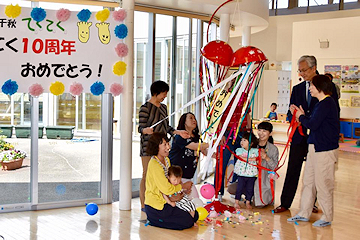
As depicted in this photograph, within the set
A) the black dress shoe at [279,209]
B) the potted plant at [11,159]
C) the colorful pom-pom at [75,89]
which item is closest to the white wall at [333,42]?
the black dress shoe at [279,209]

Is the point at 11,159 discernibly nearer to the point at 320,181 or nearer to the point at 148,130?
the point at 148,130

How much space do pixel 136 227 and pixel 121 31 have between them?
1.98m

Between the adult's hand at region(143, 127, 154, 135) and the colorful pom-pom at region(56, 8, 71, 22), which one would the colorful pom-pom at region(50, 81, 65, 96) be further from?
the adult's hand at region(143, 127, 154, 135)

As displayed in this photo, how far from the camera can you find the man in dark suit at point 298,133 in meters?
4.76

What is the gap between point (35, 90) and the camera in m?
4.64

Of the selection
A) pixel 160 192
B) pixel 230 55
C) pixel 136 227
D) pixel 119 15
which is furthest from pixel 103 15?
pixel 136 227

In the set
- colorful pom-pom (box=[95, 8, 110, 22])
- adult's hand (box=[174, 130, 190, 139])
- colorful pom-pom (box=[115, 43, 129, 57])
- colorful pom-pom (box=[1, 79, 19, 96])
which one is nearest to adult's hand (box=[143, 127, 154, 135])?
adult's hand (box=[174, 130, 190, 139])

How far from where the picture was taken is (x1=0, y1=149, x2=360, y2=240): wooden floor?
4.18m

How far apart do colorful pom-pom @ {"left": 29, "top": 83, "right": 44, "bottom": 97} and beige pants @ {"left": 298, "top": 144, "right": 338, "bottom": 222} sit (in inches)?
107

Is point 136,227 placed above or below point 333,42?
below

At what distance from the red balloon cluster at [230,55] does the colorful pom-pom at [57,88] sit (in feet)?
4.82

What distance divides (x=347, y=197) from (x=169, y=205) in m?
2.78

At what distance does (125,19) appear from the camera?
4.98 m

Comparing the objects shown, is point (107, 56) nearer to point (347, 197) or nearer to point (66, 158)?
point (66, 158)
